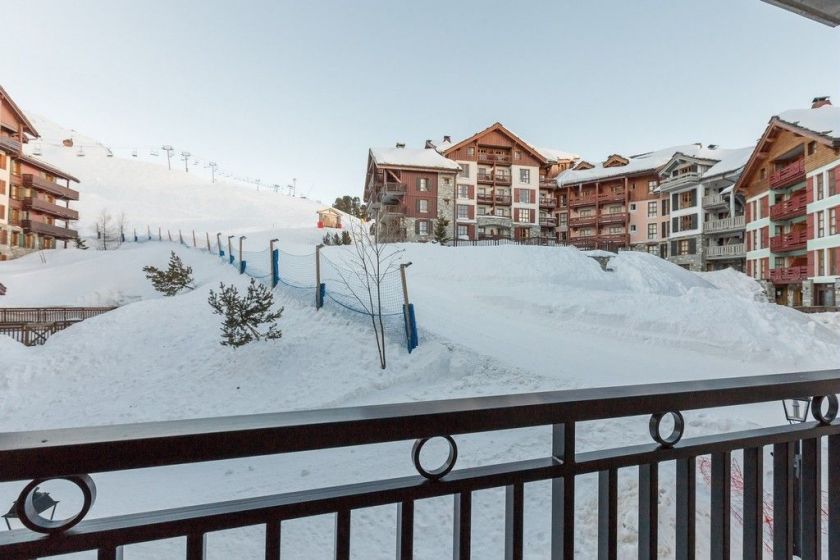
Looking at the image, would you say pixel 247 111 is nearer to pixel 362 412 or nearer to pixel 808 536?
pixel 362 412

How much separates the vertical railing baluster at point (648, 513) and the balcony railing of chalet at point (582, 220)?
75.2 ft

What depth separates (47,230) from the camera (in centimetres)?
1249

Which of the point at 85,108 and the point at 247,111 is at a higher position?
the point at 247,111

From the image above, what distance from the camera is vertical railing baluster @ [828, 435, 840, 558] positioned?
806 millimetres

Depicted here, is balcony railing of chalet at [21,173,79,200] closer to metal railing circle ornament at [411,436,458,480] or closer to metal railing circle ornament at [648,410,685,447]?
metal railing circle ornament at [411,436,458,480]

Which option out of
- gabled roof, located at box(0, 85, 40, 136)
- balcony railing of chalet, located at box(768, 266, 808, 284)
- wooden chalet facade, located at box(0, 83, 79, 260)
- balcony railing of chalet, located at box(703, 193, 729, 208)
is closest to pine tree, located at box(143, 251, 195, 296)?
wooden chalet facade, located at box(0, 83, 79, 260)

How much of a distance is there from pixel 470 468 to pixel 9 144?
449 inches

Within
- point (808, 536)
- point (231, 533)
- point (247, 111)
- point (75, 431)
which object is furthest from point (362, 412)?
point (247, 111)

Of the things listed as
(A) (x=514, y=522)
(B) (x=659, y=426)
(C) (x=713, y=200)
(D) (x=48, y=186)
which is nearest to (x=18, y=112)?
(A) (x=514, y=522)

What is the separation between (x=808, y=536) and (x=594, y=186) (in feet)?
76.7

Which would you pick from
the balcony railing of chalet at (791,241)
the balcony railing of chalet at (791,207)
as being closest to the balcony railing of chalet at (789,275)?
the balcony railing of chalet at (791,241)

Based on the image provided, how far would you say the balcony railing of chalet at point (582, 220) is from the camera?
21656 millimetres

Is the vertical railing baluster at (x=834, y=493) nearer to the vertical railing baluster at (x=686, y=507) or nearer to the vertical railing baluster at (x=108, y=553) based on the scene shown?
the vertical railing baluster at (x=686, y=507)

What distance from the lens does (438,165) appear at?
18.1 meters
